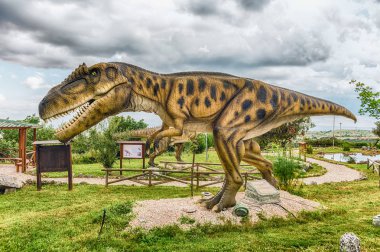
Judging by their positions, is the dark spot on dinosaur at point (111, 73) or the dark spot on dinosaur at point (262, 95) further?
the dark spot on dinosaur at point (262, 95)

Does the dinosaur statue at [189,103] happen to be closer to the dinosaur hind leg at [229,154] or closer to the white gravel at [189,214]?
the dinosaur hind leg at [229,154]

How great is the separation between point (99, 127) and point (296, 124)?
57.5 feet

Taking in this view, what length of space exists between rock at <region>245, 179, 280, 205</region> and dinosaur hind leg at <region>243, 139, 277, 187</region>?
43 centimetres

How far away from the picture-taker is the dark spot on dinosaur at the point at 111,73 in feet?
19.1

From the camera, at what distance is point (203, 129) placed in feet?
22.0

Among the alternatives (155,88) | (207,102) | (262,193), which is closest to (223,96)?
(207,102)

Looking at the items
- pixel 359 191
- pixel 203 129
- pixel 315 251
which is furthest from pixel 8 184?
pixel 359 191

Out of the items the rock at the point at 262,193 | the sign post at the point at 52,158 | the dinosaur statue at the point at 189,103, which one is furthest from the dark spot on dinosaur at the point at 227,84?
the sign post at the point at 52,158

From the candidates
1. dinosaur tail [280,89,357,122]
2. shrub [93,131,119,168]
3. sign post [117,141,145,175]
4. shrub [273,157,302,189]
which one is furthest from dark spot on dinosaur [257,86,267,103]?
shrub [93,131,119,168]

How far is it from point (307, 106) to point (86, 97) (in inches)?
177

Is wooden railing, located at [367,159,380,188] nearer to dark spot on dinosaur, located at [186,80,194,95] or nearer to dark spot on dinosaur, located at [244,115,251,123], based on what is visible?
dark spot on dinosaur, located at [244,115,251,123]

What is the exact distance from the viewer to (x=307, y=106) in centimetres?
717

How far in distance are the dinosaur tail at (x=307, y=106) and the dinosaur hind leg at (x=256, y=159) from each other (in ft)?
3.86

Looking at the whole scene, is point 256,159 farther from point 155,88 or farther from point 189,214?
point 155,88
